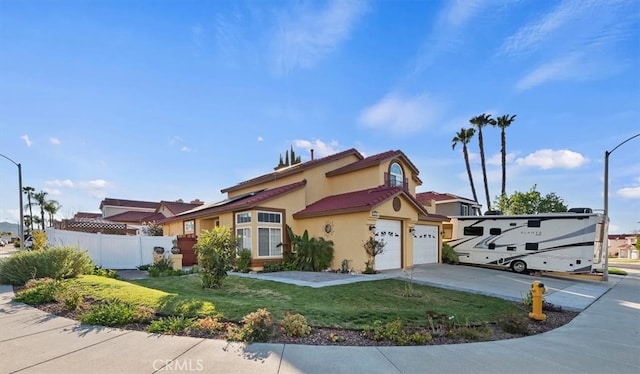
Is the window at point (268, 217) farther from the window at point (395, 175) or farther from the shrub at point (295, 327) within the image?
the shrub at point (295, 327)

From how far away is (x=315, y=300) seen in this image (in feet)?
30.3

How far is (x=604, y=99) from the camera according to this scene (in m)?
12.8

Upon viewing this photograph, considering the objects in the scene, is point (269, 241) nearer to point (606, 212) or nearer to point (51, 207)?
point (606, 212)

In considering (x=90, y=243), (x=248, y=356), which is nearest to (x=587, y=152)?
(x=248, y=356)

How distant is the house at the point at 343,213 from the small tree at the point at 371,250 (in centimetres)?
25

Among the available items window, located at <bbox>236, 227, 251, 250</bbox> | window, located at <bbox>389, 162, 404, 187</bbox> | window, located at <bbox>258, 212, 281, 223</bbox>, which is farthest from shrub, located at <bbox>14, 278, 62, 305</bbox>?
window, located at <bbox>389, 162, 404, 187</bbox>

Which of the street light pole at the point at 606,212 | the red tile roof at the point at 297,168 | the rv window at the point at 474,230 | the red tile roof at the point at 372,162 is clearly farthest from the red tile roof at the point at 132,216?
the street light pole at the point at 606,212

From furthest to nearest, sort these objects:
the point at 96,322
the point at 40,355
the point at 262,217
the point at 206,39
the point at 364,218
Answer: the point at 262,217 < the point at 364,218 < the point at 206,39 < the point at 96,322 < the point at 40,355

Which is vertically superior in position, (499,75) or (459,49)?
(459,49)

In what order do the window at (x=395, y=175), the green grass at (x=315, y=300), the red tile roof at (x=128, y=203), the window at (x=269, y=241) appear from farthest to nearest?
the red tile roof at (x=128, y=203) < the window at (x=395, y=175) < the window at (x=269, y=241) < the green grass at (x=315, y=300)

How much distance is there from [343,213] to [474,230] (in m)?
9.68

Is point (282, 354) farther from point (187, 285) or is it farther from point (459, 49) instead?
A: point (459, 49)

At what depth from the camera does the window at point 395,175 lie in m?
19.8

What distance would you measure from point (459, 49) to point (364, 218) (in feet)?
25.7
